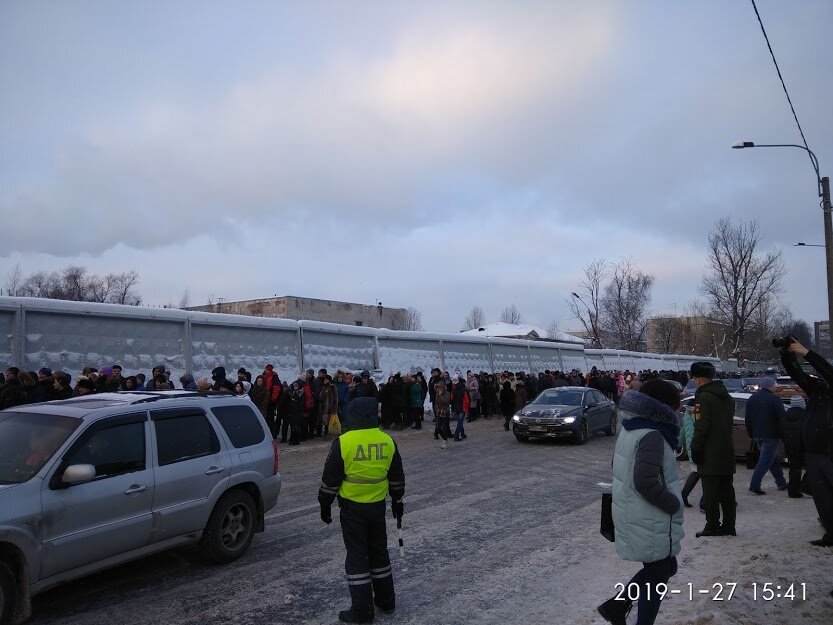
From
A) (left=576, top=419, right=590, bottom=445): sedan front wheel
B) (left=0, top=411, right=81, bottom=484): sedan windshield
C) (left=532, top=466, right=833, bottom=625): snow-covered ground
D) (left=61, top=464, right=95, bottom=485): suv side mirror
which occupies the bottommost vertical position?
(left=576, top=419, right=590, bottom=445): sedan front wheel

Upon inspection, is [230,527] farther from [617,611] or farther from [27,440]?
[617,611]

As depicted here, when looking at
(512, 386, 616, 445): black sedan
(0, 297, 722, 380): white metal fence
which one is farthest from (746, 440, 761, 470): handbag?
(0, 297, 722, 380): white metal fence

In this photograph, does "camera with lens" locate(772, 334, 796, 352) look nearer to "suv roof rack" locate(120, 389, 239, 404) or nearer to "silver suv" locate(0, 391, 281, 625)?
"silver suv" locate(0, 391, 281, 625)

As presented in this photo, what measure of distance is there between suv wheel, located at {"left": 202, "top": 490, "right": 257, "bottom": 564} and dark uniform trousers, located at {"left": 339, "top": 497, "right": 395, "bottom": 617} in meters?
2.05

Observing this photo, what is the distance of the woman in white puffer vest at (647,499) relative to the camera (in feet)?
13.0

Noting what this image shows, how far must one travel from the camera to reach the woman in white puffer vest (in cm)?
398

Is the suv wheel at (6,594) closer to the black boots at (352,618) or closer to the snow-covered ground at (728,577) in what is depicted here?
the black boots at (352,618)

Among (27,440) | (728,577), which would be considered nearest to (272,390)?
(27,440)

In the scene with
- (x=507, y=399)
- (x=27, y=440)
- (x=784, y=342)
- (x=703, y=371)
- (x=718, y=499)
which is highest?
(x=784, y=342)

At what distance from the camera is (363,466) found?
4.96 m

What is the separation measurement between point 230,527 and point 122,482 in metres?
1.44

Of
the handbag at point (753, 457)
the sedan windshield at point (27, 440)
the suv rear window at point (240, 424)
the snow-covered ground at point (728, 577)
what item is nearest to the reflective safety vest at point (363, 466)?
the snow-covered ground at point (728, 577)

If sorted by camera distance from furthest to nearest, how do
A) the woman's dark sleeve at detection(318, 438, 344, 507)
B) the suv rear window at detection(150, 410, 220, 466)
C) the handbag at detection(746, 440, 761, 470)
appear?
the handbag at detection(746, 440, 761, 470) → the suv rear window at detection(150, 410, 220, 466) → the woman's dark sleeve at detection(318, 438, 344, 507)

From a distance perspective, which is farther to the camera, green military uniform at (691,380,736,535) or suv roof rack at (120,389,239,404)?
green military uniform at (691,380,736,535)
